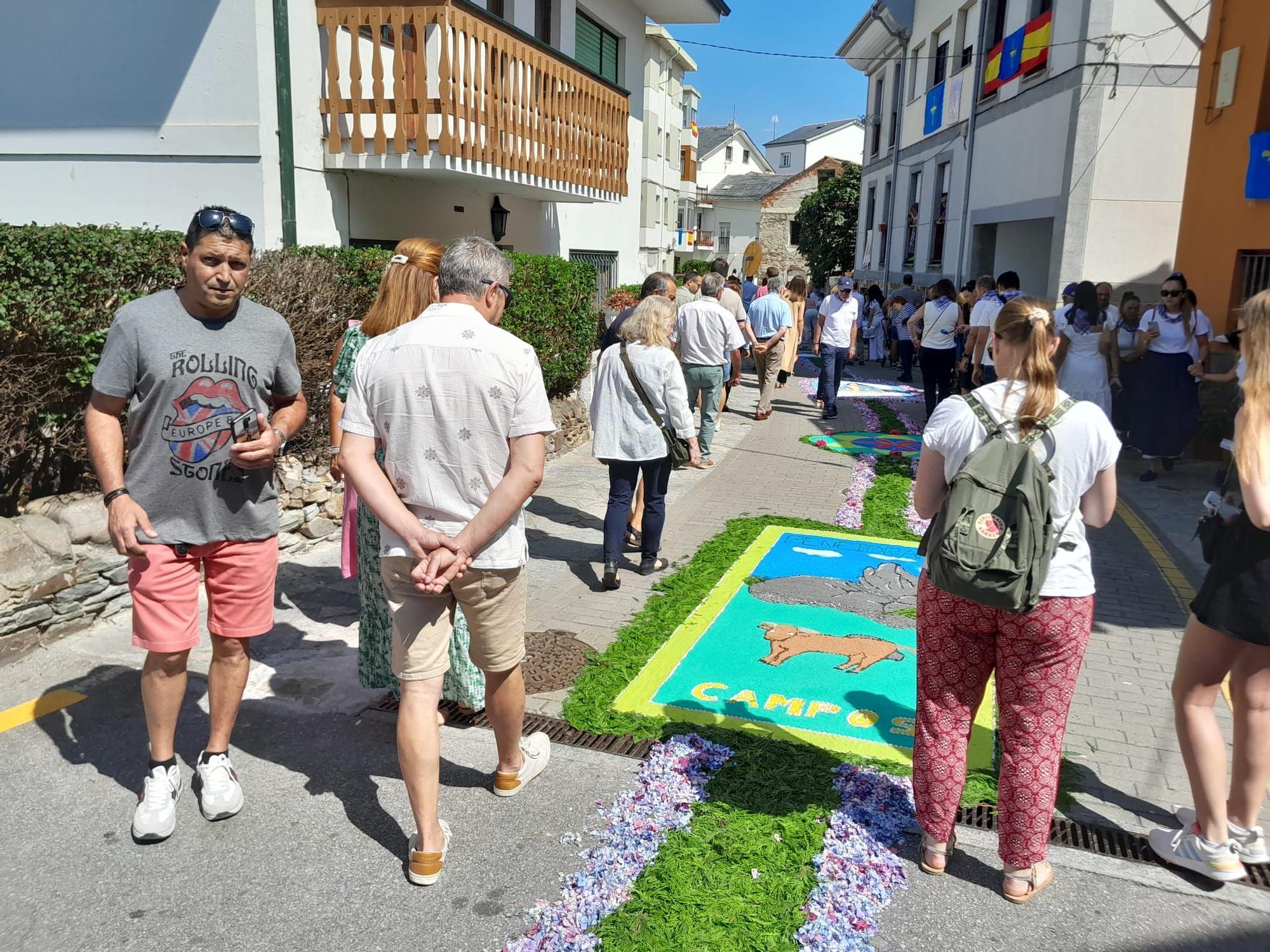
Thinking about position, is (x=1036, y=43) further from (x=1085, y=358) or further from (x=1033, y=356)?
(x=1033, y=356)

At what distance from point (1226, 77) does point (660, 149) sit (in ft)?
72.9

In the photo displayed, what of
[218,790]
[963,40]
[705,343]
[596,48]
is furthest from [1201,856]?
[963,40]

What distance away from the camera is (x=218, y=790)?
3.31 m

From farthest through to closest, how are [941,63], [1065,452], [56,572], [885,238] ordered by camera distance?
[885,238] → [941,63] → [56,572] → [1065,452]

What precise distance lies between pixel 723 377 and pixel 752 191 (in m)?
56.2

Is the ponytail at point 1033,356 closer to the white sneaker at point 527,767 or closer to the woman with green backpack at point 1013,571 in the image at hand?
the woman with green backpack at point 1013,571

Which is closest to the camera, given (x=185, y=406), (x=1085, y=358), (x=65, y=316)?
(x=185, y=406)

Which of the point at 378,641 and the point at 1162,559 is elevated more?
the point at 378,641

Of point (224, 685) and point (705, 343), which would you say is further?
point (705, 343)

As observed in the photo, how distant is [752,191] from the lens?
62.7 meters

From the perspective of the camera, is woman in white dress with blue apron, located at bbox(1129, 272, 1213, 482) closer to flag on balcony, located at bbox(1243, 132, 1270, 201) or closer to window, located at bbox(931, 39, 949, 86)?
flag on balcony, located at bbox(1243, 132, 1270, 201)

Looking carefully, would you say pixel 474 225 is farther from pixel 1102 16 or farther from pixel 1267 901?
pixel 1267 901


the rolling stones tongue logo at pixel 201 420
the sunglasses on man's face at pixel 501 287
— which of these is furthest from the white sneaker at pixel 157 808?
the sunglasses on man's face at pixel 501 287

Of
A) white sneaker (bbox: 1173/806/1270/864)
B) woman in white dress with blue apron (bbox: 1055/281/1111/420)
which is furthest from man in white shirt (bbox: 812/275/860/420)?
white sneaker (bbox: 1173/806/1270/864)
